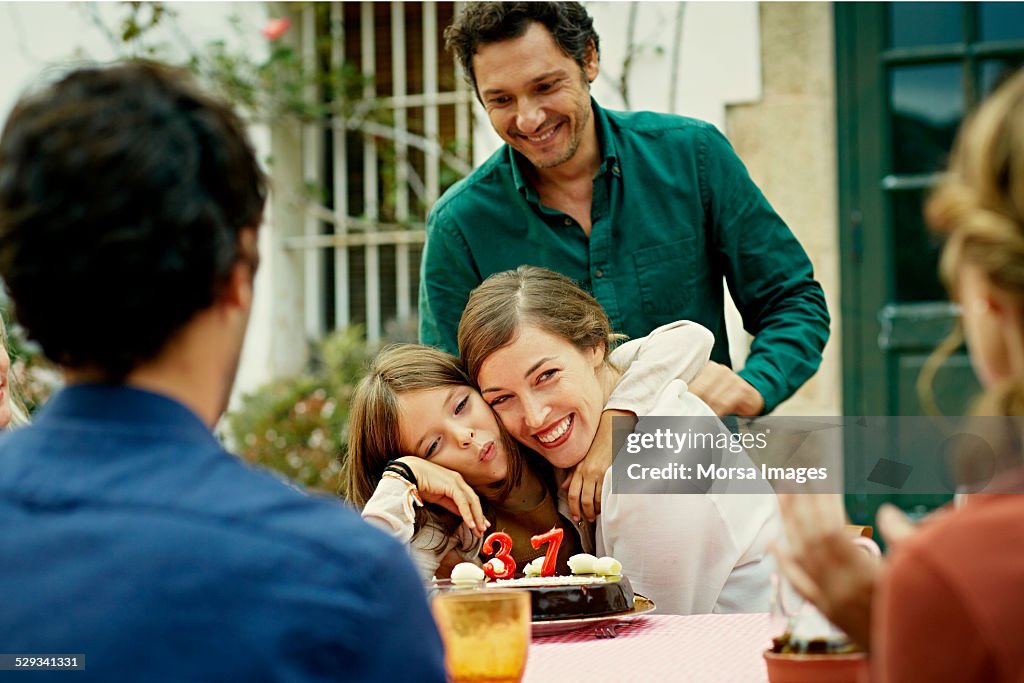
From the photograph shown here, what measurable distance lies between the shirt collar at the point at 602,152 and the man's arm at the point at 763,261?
21cm

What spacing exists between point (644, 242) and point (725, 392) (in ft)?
1.47

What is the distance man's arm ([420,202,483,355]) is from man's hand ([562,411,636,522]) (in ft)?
2.29

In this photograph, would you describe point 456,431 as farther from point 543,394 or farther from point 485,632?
point 485,632

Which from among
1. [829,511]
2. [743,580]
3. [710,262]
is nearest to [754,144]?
[710,262]

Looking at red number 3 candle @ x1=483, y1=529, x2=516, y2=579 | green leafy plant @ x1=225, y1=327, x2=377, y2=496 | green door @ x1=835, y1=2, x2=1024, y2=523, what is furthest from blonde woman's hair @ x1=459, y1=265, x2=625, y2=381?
green leafy plant @ x1=225, y1=327, x2=377, y2=496

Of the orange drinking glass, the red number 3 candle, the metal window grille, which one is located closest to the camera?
the orange drinking glass

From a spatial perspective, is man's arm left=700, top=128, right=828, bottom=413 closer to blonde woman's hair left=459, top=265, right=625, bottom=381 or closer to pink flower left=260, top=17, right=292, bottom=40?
blonde woman's hair left=459, top=265, right=625, bottom=381

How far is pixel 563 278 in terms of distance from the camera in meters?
2.42

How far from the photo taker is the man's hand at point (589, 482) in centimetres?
213

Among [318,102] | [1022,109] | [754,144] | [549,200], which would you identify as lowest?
[1022,109]

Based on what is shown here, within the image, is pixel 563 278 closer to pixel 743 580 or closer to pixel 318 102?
pixel 743 580

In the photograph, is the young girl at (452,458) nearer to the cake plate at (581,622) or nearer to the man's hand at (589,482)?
the man's hand at (589,482)

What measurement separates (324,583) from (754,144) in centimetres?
386

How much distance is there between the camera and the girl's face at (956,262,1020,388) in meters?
0.82
